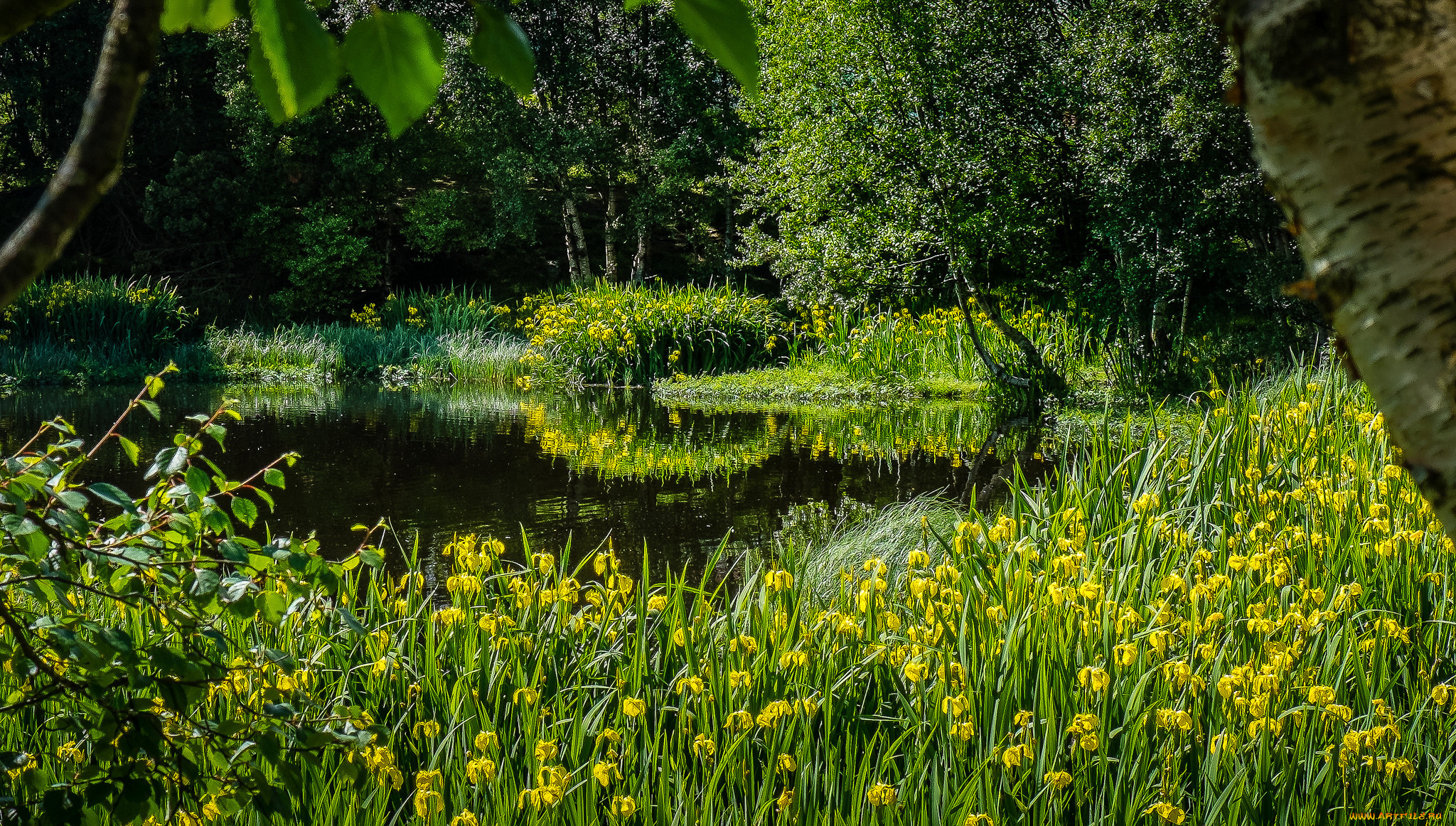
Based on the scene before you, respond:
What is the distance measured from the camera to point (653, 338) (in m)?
14.1

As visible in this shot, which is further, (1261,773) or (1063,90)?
(1063,90)

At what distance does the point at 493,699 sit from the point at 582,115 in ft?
64.2

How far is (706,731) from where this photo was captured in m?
2.15

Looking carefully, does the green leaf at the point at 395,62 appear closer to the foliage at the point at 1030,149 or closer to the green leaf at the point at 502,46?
the green leaf at the point at 502,46

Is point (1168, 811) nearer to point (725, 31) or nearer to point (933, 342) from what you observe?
point (725, 31)

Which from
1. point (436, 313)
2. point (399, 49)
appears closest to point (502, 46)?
point (399, 49)

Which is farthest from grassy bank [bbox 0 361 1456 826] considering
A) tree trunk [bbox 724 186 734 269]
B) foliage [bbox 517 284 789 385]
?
tree trunk [bbox 724 186 734 269]

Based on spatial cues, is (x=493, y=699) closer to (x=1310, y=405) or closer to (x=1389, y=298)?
(x=1389, y=298)

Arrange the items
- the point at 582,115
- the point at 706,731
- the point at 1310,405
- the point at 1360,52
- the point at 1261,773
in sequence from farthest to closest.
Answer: the point at 582,115 → the point at 1310,405 → the point at 706,731 → the point at 1261,773 → the point at 1360,52

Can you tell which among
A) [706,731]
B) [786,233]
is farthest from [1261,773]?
[786,233]

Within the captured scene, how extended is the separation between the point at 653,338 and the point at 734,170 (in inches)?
220

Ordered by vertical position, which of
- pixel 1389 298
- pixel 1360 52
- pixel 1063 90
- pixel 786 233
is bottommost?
pixel 1389 298

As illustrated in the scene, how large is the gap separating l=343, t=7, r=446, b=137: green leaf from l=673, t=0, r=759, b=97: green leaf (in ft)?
0.54

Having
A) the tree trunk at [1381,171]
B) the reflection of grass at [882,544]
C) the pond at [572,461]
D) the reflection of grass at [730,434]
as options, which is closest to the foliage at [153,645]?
the tree trunk at [1381,171]
